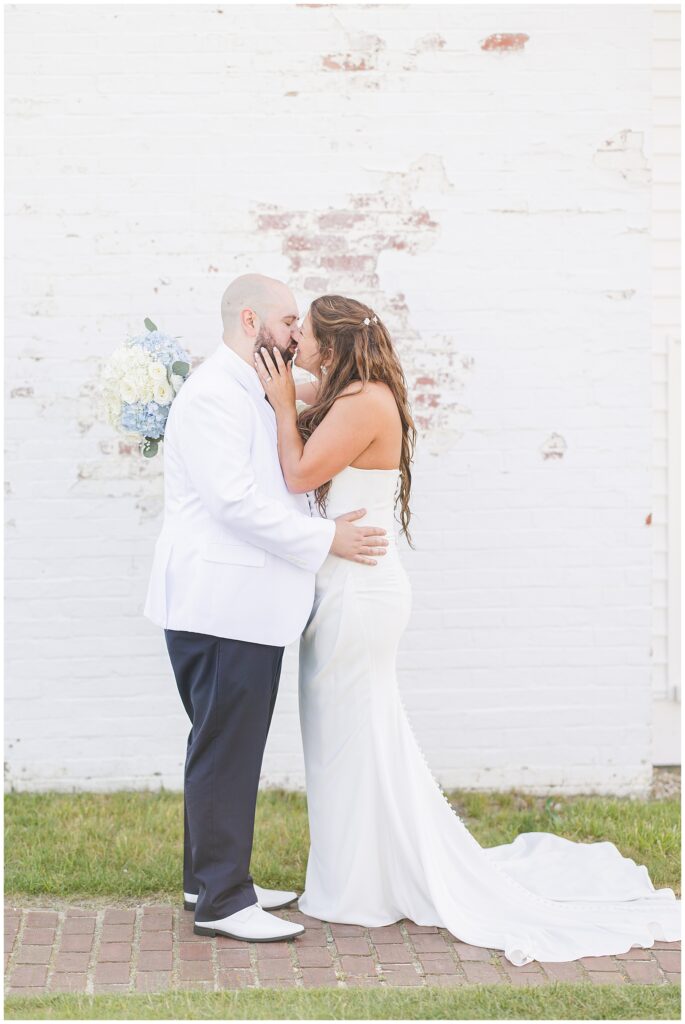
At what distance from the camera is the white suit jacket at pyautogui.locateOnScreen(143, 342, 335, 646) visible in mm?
3359

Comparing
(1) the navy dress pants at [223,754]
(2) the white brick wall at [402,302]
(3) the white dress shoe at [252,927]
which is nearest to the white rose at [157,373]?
(1) the navy dress pants at [223,754]

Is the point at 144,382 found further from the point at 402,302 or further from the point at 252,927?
the point at 252,927

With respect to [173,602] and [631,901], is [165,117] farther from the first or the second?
[631,901]

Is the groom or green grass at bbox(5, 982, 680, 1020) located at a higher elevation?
the groom

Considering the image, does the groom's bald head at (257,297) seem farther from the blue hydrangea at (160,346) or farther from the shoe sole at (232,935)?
the shoe sole at (232,935)

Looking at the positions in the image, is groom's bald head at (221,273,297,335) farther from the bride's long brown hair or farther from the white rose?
the white rose

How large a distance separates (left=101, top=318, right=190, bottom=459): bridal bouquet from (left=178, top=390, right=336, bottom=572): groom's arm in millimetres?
203

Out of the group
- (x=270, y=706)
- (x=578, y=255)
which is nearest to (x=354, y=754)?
(x=270, y=706)

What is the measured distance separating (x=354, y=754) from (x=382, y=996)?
0.77 metres

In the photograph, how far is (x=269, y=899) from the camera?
146 inches

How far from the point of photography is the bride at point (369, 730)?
11.4ft

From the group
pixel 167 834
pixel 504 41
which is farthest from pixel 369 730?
pixel 504 41

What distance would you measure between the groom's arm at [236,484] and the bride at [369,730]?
0.43ft

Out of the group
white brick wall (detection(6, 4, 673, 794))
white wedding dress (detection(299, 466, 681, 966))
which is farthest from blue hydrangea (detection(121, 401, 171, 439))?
white brick wall (detection(6, 4, 673, 794))
